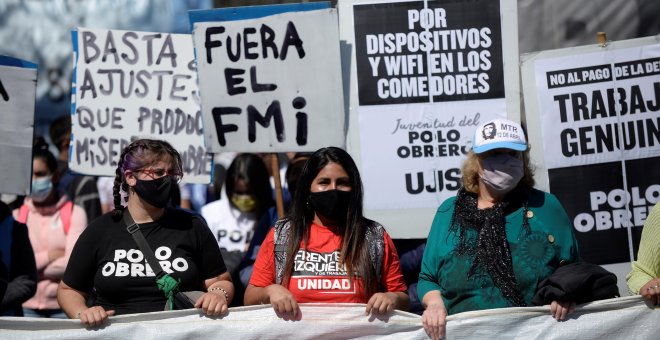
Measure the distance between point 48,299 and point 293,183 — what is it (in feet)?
7.23

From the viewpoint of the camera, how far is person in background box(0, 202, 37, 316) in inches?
241

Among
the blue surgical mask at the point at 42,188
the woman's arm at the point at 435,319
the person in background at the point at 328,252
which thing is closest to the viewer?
the woman's arm at the point at 435,319

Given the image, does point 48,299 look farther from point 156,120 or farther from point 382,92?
point 382,92

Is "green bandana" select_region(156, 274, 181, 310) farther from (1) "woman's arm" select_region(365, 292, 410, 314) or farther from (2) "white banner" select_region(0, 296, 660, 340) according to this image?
(1) "woman's arm" select_region(365, 292, 410, 314)

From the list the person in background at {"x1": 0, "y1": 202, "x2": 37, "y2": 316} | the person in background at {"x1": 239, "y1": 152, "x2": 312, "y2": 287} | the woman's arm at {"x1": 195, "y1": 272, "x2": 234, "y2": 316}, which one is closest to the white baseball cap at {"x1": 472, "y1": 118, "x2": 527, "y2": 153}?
the woman's arm at {"x1": 195, "y1": 272, "x2": 234, "y2": 316}

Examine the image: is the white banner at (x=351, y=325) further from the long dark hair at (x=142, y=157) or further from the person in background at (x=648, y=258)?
the long dark hair at (x=142, y=157)

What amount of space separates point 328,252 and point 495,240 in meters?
0.70

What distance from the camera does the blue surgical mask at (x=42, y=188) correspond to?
7.86m

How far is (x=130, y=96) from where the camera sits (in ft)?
23.8

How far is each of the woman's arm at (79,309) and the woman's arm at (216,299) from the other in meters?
0.38

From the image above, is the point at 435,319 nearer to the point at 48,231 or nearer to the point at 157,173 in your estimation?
the point at 157,173

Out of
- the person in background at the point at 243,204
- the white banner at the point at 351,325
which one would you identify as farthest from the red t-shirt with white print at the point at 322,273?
the person in background at the point at 243,204

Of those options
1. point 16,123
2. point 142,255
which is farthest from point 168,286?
point 16,123

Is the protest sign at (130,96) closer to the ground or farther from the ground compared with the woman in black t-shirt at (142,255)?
farther from the ground
